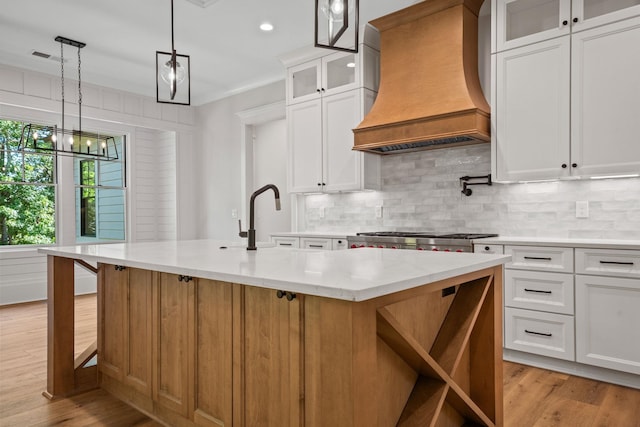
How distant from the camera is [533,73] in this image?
3.27 m

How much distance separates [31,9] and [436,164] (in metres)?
3.94

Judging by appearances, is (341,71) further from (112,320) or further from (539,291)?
(112,320)

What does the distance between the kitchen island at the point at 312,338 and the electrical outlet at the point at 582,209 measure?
1.90 meters

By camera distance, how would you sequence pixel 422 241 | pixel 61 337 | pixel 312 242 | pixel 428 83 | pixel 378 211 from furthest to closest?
pixel 378 211 → pixel 312 242 → pixel 428 83 → pixel 422 241 → pixel 61 337

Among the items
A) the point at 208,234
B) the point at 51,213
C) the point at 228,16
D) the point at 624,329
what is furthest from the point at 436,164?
the point at 51,213

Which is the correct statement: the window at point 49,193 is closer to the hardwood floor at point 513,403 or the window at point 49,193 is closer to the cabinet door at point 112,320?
the hardwood floor at point 513,403

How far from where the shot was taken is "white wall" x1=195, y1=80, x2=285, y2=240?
238 inches

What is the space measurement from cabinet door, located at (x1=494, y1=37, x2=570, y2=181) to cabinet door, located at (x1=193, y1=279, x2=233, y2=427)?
2.57m

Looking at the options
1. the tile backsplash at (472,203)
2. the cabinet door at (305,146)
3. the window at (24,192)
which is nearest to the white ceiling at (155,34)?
the cabinet door at (305,146)

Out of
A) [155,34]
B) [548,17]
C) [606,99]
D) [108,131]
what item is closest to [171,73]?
[155,34]

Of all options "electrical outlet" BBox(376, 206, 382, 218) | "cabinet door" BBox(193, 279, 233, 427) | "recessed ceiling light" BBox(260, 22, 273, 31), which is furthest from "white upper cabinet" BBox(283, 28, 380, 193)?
"cabinet door" BBox(193, 279, 233, 427)

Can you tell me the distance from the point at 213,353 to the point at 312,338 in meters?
0.63

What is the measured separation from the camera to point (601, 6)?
3016mm

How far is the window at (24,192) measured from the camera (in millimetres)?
5285
